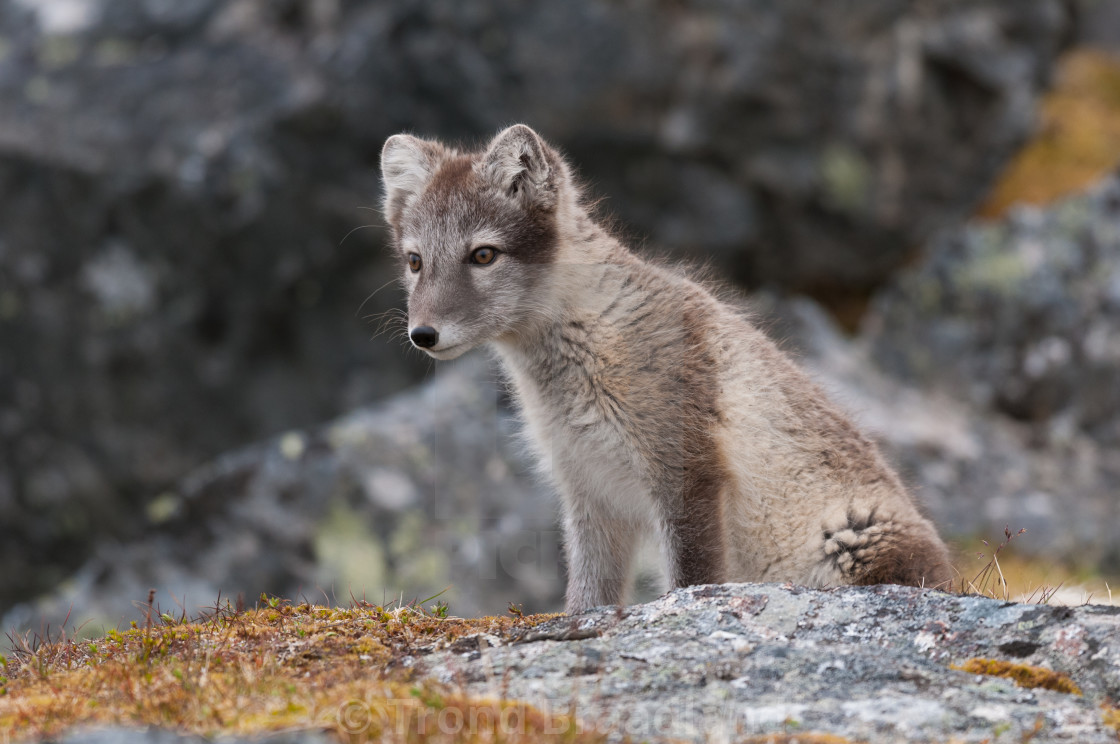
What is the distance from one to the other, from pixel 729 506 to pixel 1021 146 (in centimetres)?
730

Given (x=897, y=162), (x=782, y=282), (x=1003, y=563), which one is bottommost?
(x=1003, y=563)

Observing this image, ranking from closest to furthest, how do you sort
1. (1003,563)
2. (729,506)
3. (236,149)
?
1. (729,506)
2. (1003,563)
3. (236,149)

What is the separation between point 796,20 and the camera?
363 inches

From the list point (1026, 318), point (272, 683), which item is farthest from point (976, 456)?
point (272, 683)

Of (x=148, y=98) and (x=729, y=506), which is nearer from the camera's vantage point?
(x=729, y=506)

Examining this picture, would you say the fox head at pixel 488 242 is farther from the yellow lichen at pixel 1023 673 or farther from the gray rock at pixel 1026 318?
the gray rock at pixel 1026 318

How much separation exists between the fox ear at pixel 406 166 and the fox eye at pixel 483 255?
658 mm

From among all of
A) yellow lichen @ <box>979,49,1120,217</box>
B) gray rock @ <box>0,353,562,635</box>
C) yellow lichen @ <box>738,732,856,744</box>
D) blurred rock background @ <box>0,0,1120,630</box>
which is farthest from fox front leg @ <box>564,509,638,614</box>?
yellow lichen @ <box>979,49,1120,217</box>

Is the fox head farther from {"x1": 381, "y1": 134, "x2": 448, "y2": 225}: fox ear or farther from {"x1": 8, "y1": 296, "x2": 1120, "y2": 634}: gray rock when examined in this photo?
{"x1": 8, "y1": 296, "x2": 1120, "y2": 634}: gray rock

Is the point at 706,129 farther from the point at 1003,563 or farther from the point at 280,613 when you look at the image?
the point at 280,613

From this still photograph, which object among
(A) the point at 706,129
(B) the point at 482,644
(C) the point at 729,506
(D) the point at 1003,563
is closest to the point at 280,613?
(B) the point at 482,644

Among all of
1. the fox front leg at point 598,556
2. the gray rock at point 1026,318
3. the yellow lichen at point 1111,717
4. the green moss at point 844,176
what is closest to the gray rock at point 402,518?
the gray rock at point 1026,318

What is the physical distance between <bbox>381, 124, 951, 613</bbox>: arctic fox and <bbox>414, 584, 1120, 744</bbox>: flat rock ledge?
1.03m

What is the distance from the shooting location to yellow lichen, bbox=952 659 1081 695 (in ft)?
10.4
